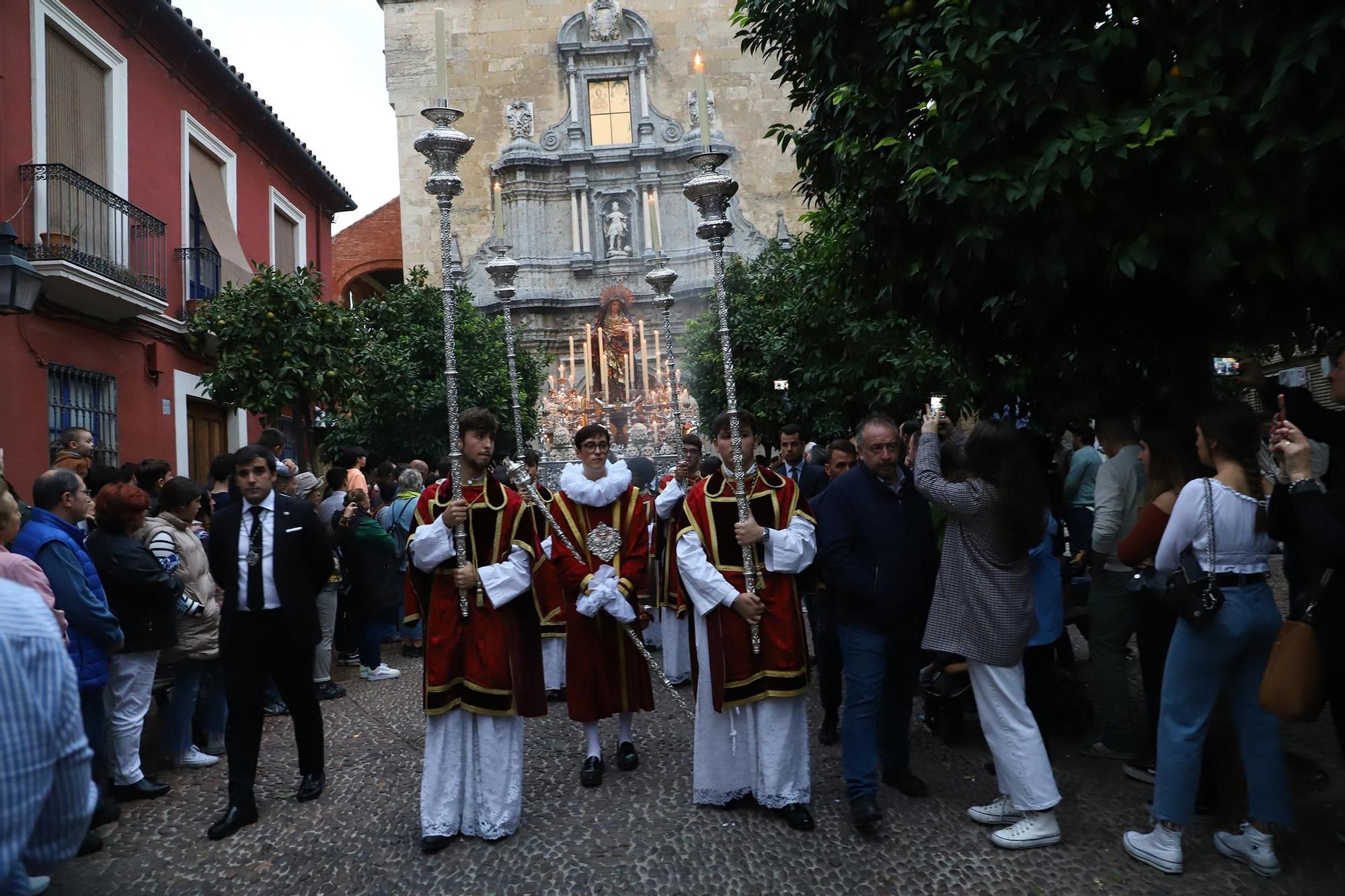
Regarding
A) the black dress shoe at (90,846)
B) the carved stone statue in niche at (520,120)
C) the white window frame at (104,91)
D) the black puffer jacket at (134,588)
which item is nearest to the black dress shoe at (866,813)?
the black dress shoe at (90,846)

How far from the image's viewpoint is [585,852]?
4.40m

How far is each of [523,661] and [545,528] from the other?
0.78m

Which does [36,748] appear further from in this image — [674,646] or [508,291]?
[508,291]

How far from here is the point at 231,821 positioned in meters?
4.85

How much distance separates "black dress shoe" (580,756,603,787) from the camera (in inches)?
208

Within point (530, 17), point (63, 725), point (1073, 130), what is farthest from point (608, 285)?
point (63, 725)

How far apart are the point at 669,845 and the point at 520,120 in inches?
1113

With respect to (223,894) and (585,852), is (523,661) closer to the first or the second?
(585,852)

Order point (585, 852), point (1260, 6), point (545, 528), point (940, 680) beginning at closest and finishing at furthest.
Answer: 1. point (1260, 6)
2. point (585, 852)
3. point (545, 528)
4. point (940, 680)

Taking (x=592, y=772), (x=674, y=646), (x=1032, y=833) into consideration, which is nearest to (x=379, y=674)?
(x=674, y=646)

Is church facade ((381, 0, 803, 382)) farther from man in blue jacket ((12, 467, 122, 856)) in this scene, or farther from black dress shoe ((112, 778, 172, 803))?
man in blue jacket ((12, 467, 122, 856))

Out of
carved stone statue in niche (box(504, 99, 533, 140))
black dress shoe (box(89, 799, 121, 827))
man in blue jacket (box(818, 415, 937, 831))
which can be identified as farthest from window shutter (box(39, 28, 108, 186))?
carved stone statue in niche (box(504, 99, 533, 140))

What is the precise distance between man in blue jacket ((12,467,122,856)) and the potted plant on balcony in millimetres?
6252

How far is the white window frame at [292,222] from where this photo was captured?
682 inches
